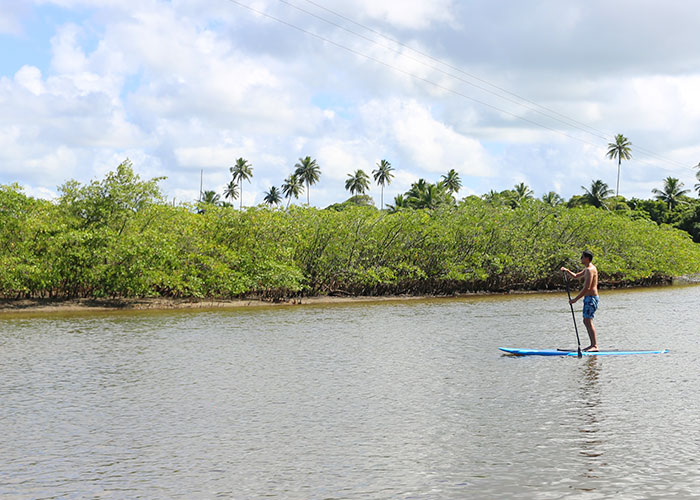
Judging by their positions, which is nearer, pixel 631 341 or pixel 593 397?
pixel 593 397

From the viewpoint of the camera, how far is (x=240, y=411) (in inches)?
Result: 442

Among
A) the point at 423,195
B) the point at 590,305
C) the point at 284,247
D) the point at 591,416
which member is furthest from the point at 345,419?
the point at 423,195

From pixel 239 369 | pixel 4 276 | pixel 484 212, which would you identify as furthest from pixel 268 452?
pixel 484 212

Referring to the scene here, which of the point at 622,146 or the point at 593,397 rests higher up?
the point at 622,146

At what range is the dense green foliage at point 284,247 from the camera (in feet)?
110

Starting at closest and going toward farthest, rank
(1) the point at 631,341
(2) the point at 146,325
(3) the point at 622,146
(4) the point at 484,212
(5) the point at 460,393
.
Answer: (5) the point at 460,393 → (1) the point at 631,341 → (2) the point at 146,325 → (4) the point at 484,212 → (3) the point at 622,146

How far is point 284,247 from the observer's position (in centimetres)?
4009

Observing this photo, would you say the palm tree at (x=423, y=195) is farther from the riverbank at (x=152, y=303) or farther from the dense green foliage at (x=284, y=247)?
the riverbank at (x=152, y=303)

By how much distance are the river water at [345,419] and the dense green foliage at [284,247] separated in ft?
42.9

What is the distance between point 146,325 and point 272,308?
1046 cm

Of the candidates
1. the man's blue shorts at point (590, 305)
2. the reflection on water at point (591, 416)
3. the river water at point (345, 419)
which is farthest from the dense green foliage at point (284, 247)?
the reflection on water at point (591, 416)

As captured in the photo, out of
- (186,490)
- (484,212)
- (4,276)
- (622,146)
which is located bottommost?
(186,490)

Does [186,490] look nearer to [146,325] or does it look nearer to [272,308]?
[146,325]

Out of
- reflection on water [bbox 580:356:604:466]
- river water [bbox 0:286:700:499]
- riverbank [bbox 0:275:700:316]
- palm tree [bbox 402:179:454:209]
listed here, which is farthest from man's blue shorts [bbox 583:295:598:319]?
palm tree [bbox 402:179:454:209]
